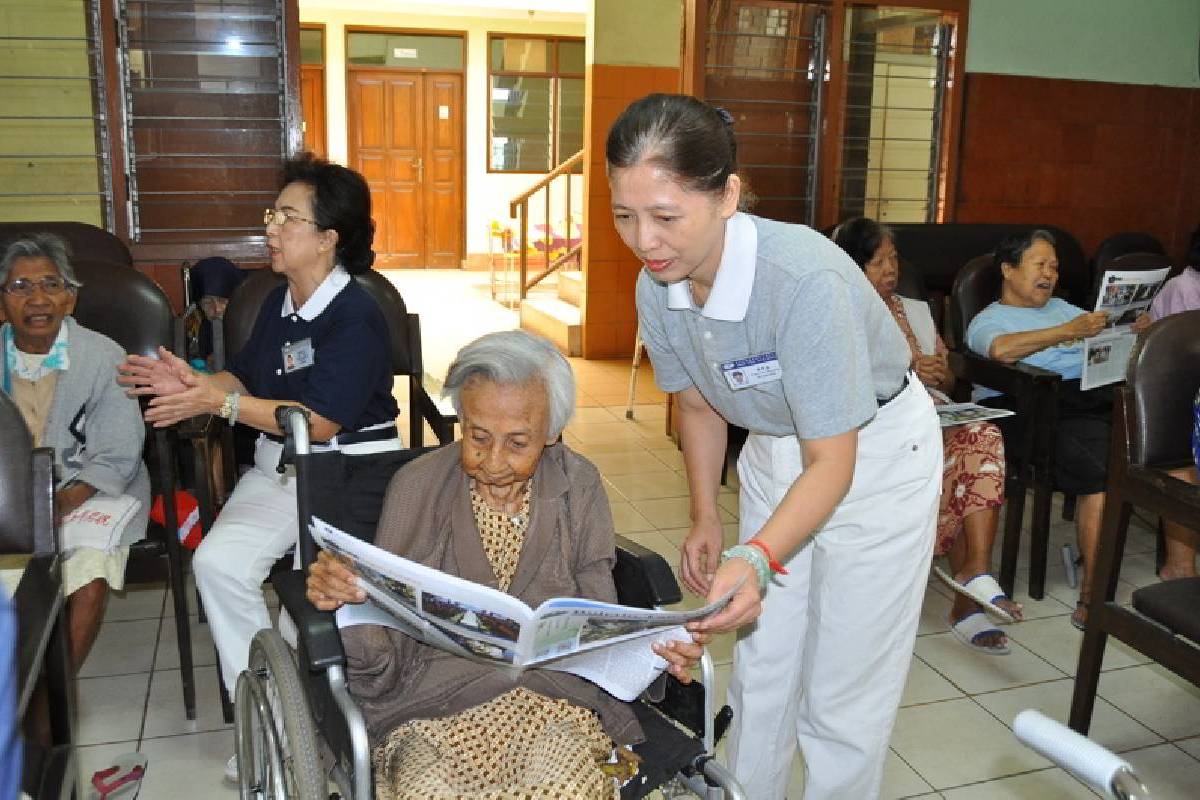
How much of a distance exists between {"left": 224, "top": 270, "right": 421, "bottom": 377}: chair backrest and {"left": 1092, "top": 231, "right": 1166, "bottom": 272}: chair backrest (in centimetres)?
339

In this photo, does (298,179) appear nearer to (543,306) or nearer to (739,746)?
(739,746)

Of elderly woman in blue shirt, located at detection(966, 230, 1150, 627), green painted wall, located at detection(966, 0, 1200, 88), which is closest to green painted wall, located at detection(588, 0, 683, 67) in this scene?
green painted wall, located at detection(966, 0, 1200, 88)

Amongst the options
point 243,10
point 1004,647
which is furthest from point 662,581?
point 243,10

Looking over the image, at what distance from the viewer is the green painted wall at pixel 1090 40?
5371mm

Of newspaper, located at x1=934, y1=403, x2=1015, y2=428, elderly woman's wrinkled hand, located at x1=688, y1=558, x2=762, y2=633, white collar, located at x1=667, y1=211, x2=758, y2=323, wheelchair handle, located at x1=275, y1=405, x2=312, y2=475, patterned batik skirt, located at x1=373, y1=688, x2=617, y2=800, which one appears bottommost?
patterned batik skirt, located at x1=373, y1=688, x2=617, y2=800

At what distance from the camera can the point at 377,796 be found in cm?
150

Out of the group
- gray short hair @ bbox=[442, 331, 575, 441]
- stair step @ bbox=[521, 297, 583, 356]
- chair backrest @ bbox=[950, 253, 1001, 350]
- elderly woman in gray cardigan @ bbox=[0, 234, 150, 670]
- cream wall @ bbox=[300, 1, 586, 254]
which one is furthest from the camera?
cream wall @ bbox=[300, 1, 586, 254]

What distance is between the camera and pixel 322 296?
2.42 meters

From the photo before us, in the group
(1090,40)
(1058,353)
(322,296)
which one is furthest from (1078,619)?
(1090,40)

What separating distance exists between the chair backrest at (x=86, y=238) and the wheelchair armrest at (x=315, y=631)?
229 cm

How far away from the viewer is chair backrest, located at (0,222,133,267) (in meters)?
3.53

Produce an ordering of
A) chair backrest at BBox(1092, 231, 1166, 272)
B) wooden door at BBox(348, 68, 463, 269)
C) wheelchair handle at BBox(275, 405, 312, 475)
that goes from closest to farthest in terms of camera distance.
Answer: wheelchair handle at BBox(275, 405, 312, 475) < chair backrest at BBox(1092, 231, 1166, 272) < wooden door at BBox(348, 68, 463, 269)

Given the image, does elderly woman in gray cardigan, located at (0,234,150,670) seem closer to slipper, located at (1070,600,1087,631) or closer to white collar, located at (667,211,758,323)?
white collar, located at (667,211,758,323)

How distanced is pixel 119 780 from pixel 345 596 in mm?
1082
